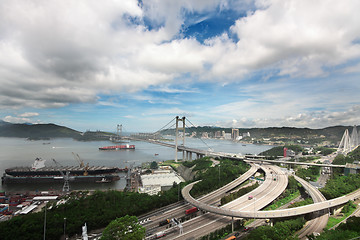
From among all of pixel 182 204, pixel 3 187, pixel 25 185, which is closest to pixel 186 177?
pixel 182 204

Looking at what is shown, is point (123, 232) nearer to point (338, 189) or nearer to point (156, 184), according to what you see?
point (156, 184)

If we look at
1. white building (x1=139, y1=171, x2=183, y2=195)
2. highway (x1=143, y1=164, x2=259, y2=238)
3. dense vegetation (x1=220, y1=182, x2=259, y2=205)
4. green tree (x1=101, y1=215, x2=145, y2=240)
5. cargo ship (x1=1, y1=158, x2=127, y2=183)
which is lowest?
cargo ship (x1=1, y1=158, x2=127, y2=183)

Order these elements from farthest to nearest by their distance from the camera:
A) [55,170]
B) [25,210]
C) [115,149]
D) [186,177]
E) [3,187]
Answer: [115,149] < [55,170] < [186,177] < [3,187] < [25,210]

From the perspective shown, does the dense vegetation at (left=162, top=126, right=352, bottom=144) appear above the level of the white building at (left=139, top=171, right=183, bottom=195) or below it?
above

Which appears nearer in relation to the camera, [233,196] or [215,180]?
[233,196]

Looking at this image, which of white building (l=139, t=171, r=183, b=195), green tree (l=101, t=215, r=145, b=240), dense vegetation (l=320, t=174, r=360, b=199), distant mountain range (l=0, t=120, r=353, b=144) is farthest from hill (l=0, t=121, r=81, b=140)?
dense vegetation (l=320, t=174, r=360, b=199)

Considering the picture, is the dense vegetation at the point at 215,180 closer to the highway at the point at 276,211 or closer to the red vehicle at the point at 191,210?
the highway at the point at 276,211

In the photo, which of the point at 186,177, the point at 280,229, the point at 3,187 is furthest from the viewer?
the point at 186,177

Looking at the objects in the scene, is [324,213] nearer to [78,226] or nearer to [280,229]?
[280,229]

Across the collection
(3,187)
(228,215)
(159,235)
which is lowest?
(3,187)

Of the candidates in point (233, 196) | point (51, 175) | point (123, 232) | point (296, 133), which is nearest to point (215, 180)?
point (233, 196)

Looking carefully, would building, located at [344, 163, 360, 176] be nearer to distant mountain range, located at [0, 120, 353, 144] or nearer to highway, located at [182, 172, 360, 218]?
highway, located at [182, 172, 360, 218]
